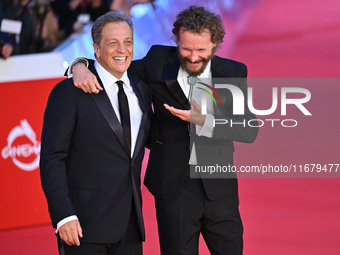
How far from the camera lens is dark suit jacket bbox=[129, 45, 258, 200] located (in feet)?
10.3

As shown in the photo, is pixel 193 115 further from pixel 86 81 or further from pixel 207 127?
pixel 86 81

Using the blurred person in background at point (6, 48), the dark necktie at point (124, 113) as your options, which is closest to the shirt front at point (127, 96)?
the dark necktie at point (124, 113)

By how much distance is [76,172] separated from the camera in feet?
9.03

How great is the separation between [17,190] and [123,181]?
7.50 ft

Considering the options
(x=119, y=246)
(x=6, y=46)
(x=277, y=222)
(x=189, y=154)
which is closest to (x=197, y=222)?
(x=189, y=154)

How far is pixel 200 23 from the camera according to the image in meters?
3.04

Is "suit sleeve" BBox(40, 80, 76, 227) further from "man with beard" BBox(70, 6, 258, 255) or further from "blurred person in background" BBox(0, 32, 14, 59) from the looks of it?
"blurred person in background" BBox(0, 32, 14, 59)

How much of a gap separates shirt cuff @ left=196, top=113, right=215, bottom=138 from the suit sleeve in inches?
24.0

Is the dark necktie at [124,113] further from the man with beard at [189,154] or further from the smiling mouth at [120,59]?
the man with beard at [189,154]

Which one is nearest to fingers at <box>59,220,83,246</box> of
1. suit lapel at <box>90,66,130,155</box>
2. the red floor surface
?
suit lapel at <box>90,66,130,155</box>

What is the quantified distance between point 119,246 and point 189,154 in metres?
0.60

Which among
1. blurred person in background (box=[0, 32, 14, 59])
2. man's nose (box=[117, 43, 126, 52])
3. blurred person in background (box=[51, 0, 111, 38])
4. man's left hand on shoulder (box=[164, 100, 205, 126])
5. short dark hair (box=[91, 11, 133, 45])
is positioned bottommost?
man's left hand on shoulder (box=[164, 100, 205, 126])

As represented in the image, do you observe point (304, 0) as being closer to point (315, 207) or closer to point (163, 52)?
point (315, 207)

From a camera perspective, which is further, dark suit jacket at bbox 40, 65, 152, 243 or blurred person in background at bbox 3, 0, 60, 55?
blurred person in background at bbox 3, 0, 60, 55
